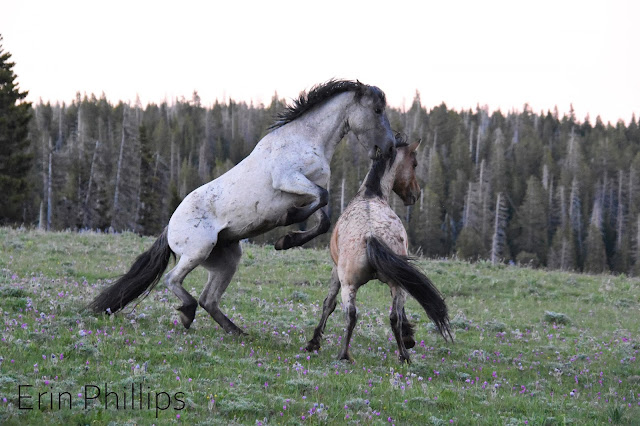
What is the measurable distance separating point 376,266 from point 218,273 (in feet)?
9.73

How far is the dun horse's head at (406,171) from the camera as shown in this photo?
977 cm

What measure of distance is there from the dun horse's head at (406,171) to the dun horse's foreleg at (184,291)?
3152mm

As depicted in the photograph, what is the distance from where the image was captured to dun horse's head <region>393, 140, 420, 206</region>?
977cm

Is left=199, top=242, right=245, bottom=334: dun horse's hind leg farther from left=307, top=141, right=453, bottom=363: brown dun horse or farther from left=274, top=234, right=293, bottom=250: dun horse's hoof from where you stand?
left=307, top=141, right=453, bottom=363: brown dun horse

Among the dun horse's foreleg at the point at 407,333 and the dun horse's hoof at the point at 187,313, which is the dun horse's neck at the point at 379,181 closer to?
the dun horse's foreleg at the point at 407,333

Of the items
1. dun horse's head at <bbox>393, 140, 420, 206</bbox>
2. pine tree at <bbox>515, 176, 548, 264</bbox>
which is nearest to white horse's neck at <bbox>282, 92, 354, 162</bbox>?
dun horse's head at <bbox>393, 140, 420, 206</bbox>

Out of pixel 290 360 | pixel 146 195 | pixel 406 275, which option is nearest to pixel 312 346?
pixel 290 360

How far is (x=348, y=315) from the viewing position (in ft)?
26.5

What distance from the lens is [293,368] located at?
24.2 feet

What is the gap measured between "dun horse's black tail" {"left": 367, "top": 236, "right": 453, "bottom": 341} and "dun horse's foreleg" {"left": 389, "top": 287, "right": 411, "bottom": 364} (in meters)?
0.29

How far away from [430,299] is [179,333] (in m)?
3.35

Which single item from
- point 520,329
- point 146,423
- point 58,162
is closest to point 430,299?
point 146,423

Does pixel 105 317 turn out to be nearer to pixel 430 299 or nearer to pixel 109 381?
pixel 109 381

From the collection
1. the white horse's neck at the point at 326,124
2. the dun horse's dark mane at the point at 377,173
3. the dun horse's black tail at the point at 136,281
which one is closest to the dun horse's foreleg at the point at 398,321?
the dun horse's dark mane at the point at 377,173
